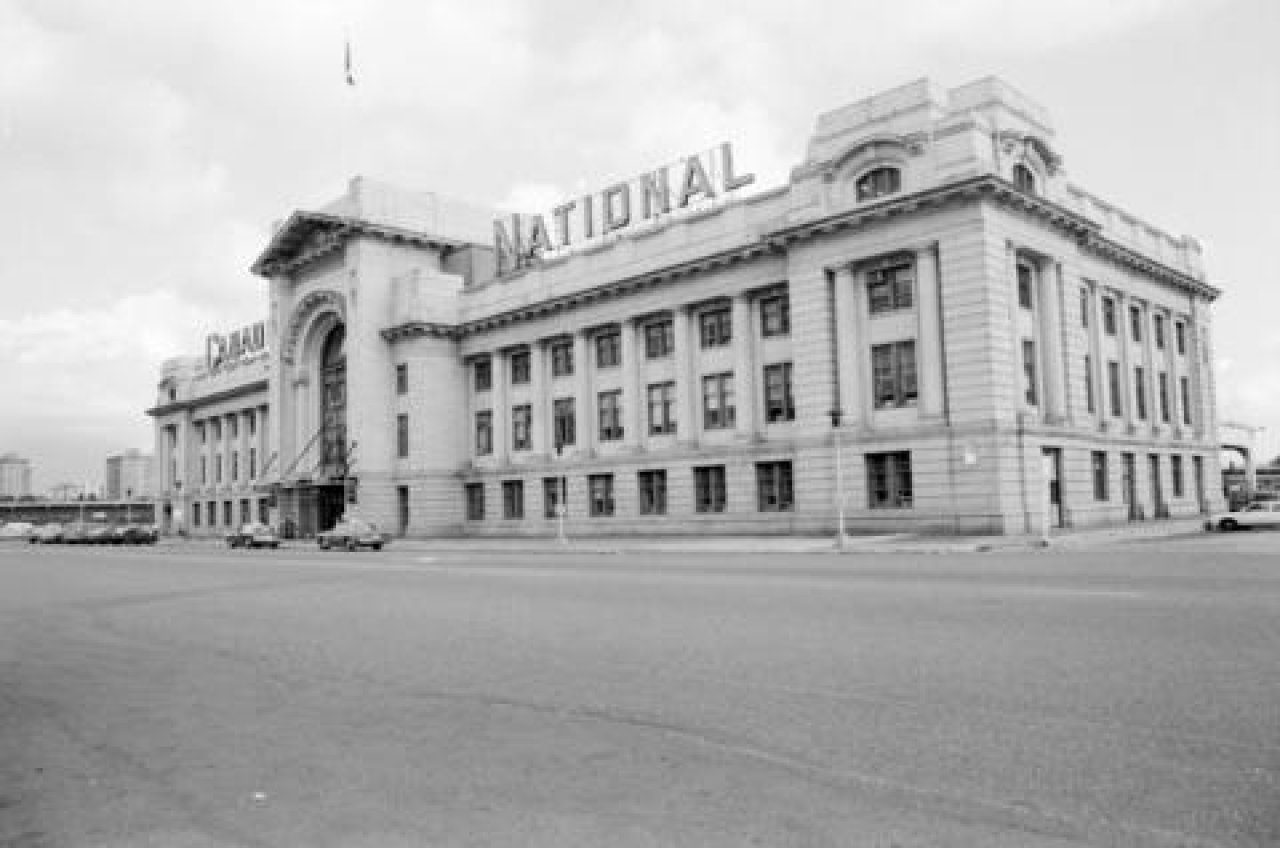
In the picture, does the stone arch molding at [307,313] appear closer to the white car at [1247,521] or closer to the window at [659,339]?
the window at [659,339]

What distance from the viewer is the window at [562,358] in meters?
54.3

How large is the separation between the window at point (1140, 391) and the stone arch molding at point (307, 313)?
44027 millimetres

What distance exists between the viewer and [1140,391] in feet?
159

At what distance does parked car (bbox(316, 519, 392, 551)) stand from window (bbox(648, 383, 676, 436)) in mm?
13973

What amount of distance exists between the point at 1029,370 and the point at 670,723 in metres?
35.4

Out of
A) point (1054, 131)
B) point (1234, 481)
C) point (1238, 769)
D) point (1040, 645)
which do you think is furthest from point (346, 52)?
point (1234, 481)

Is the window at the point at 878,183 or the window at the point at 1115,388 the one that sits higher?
the window at the point at 878,183

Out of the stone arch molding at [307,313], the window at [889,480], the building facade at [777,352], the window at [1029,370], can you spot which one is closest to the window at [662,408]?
the building facade at [777,352]

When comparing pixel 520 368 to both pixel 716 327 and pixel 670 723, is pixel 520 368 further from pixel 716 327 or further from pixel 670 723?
pixel 670 723

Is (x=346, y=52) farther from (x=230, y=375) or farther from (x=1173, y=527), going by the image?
(x=1173, y=527)

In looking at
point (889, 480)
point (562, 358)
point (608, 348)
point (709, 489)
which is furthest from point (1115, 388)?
point (562, 358)

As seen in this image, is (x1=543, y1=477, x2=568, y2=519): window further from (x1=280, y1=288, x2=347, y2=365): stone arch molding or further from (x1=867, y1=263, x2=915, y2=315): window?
(x1=867, y1=263, x2=915, y2=315): window

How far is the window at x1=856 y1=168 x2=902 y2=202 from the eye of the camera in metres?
38.5

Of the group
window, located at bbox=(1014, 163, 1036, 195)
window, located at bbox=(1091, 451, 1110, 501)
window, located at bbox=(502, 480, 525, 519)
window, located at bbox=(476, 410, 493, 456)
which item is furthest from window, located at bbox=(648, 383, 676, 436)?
window, located at bbox=(1091, 451, 1110, 501)
